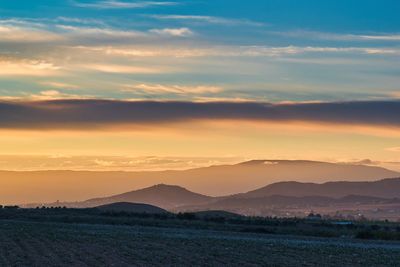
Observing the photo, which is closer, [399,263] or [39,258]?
[39,258]

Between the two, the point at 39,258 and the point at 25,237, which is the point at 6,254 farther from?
the point at 25,237

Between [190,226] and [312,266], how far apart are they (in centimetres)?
4979

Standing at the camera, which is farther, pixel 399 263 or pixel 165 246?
pixel 165 246

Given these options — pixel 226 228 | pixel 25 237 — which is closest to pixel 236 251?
pixel 25 237

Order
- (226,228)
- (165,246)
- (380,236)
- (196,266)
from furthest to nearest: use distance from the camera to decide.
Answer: (226,228)
(380,236)
(165,246)
(196,266)

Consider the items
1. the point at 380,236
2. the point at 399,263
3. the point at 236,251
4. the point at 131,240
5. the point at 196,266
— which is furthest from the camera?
the point at 380,236

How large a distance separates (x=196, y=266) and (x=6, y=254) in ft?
30.1

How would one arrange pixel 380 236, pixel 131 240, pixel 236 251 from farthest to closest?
pixel 380 236
pixel 131 240
pixel 236 251

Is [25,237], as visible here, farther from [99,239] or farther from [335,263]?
[335,263]

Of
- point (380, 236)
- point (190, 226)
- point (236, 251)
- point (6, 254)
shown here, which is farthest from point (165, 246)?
point (190, 226)

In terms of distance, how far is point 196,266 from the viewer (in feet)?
117

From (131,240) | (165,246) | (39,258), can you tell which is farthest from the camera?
(131,240)

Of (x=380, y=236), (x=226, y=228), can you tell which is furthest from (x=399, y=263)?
(x=226, y=228)

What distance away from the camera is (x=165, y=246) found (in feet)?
159
